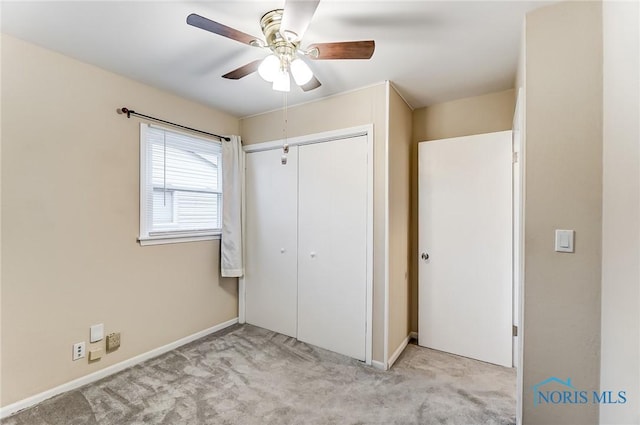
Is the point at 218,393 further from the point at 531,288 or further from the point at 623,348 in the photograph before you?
the point at 623,348

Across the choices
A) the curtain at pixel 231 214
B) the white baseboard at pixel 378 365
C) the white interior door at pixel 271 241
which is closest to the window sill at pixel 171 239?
the curtain at pixel 231 214

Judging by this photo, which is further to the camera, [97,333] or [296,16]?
[97,333]

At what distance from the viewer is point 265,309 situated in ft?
10.4

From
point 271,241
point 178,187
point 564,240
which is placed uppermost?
point 178,187

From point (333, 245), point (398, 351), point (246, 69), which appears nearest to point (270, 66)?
point (246, 69)

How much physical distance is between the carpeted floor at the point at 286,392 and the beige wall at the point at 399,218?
331mm

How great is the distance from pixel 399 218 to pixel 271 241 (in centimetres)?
138

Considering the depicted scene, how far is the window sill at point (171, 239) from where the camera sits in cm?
248

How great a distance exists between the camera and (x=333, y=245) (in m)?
2.68

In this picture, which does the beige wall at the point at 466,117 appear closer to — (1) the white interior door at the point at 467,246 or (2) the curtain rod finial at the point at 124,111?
(1) the white interior door at the point at 467,246

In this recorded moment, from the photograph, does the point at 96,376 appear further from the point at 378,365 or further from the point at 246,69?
the point at 246,69

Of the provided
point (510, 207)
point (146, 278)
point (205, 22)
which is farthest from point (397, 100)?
point (146, 278)

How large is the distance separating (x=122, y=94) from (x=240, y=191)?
4.45 feet

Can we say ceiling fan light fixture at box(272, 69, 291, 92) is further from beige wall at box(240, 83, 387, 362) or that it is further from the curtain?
the curtain
